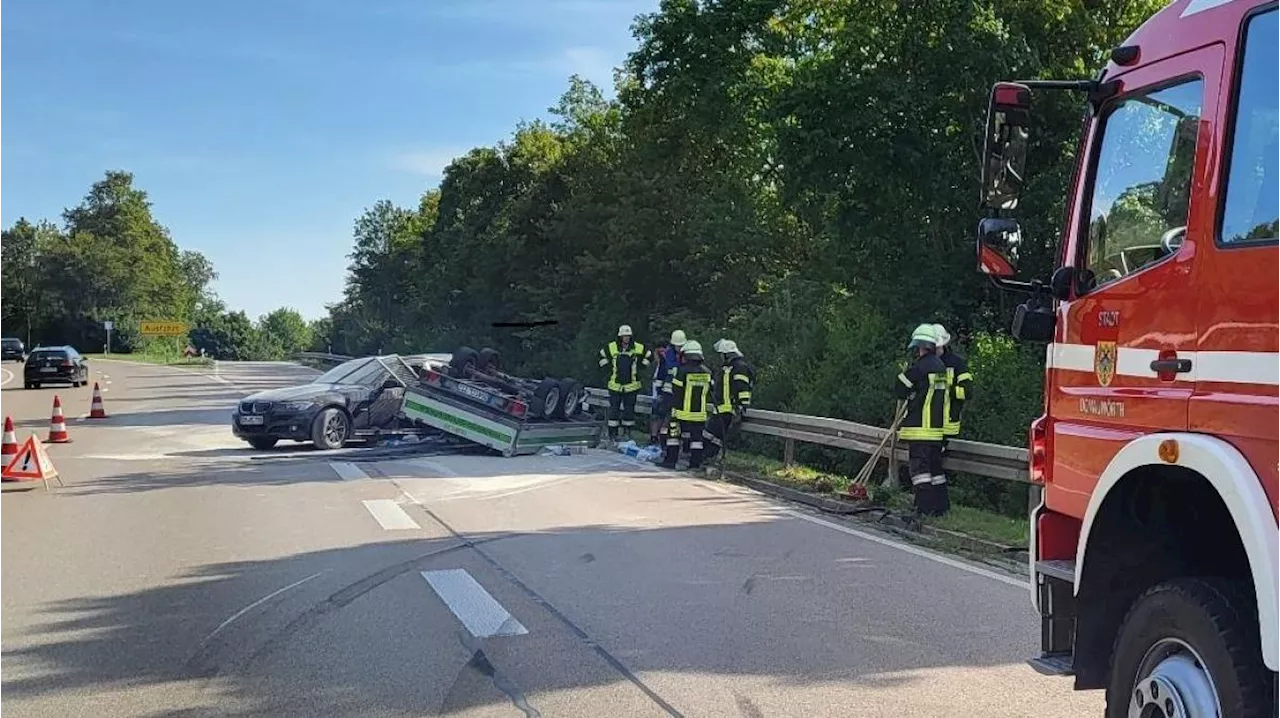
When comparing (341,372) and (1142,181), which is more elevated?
(1142,181)

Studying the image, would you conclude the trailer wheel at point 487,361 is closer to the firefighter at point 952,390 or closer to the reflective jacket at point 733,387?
the reflective jacket at point 733,387

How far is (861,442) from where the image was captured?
13.1 m

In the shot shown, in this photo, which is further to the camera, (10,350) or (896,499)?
(10,350)

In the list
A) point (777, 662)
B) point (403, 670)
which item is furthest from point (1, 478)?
point (777, 662)

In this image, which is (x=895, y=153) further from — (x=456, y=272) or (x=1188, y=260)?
(x=456, y=272)

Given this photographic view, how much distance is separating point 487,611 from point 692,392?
333 inches

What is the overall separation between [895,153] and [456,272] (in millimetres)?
33942

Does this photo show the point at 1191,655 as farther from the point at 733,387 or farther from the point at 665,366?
the point at 665,366

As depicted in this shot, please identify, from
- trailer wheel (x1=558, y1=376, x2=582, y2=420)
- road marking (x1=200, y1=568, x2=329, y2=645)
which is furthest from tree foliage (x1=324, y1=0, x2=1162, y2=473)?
road marking (x1=200, y1=568, x2=329, y2=645)

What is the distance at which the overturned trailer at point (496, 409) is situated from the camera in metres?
16.6

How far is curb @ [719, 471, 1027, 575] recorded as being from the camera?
8823mm

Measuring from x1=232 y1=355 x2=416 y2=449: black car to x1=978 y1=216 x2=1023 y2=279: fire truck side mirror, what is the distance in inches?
558

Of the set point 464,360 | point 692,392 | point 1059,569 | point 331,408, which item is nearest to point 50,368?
point 331,408

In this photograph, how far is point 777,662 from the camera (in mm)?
5797
